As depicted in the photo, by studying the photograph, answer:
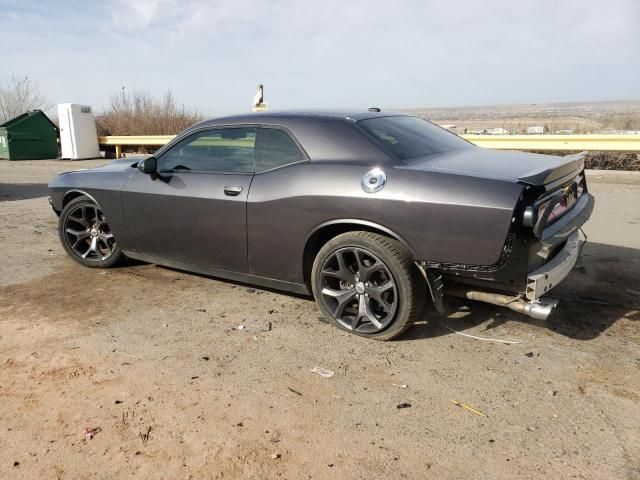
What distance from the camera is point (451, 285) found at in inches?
139

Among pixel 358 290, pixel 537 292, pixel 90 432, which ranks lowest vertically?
pixel 90 432

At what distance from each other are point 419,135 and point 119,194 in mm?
2781

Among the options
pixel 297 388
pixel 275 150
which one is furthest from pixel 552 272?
pixel 275 150

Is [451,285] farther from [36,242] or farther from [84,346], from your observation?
[36,242]

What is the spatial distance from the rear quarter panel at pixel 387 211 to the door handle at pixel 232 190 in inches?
5.4

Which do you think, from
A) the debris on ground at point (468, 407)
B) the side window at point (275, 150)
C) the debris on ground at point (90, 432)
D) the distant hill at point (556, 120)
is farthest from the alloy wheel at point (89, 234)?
the distant hill at point (556, 120)

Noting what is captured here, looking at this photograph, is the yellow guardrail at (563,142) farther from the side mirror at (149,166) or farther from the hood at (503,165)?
the side mirror at (149,166)

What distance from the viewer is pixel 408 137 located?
12.9 ft

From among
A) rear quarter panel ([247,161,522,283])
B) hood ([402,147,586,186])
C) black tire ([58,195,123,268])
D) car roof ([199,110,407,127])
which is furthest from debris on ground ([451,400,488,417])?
black tire ([58,195,123,268])

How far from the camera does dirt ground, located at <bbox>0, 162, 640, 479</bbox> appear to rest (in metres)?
2.40

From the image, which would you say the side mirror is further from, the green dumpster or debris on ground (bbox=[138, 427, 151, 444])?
the green dumpster

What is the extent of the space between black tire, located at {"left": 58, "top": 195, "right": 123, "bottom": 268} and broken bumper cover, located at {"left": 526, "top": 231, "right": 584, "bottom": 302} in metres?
3.84

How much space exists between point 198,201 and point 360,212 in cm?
150

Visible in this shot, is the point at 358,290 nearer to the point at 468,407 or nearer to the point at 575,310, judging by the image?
the point at 468,407
